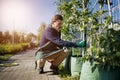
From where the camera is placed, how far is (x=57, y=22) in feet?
22.2

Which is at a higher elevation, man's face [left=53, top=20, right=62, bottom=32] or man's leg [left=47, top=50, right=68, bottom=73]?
man's face [left=53, top=20, right=62, bottom=32]

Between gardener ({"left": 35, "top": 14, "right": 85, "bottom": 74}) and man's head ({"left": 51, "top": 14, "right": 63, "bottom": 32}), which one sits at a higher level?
man's head ({"left": 51, "top": 14, "right": 63, "bottom": 32})

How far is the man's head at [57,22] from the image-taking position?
22.0ft

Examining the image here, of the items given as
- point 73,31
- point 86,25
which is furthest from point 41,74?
point 86,25

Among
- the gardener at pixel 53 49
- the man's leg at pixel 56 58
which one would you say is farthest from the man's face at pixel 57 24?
the man's leg at pixel 56 58

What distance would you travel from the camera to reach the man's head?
22.0 feet

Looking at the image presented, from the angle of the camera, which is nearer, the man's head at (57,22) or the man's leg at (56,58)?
the man's head at (57,22)

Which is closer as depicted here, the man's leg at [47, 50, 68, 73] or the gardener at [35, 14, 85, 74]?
the gardener at [35, 14, 85, 74]

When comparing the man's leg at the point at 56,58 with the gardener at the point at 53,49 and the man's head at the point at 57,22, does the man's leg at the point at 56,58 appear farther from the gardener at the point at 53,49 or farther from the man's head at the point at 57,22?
the man's head at the point at 57,22

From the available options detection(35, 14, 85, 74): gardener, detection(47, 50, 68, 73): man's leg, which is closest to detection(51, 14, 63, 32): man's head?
detection(35, 14, 85, 74): gardener

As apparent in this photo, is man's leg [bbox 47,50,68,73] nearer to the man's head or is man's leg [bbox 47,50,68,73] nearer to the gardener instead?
the gardener

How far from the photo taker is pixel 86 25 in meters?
5.59

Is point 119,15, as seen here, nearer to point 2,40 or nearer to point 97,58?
point 97,58

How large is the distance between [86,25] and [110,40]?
1.10m
